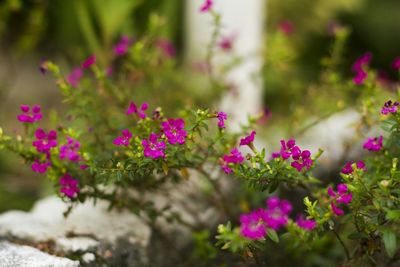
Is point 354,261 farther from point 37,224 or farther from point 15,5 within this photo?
point 15,5

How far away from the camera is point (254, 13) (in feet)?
10.9

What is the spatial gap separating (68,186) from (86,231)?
0.85 feet

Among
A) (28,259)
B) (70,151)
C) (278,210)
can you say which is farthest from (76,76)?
(278,210)

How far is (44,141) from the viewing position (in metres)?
1.74

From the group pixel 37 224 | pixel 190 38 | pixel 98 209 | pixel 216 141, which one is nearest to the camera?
pixel 216 141

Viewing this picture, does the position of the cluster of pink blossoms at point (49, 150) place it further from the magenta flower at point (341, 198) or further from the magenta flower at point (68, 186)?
the magenta flower at point (341, 198)

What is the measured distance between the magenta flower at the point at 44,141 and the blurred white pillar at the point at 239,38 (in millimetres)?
1554

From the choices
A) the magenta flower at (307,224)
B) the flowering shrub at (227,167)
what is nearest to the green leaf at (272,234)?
the flowering shrub at (227,167)

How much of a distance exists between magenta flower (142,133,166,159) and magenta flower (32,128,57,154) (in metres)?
0.36

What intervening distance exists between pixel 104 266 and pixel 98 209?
35 cm

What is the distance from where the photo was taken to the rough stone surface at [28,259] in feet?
5.22

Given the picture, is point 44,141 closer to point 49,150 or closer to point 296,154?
point 49,150

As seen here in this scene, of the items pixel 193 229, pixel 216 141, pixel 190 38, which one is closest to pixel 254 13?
pixel 190 38

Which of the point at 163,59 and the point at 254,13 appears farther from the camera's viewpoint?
the point at 254,13
